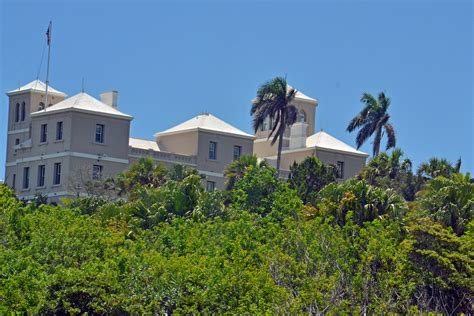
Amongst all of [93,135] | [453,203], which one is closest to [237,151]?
[93,135]

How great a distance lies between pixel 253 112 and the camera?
9725cm

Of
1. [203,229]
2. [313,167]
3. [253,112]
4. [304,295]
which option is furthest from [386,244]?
[253,112]

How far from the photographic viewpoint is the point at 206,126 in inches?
4129

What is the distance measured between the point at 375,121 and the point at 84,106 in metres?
16.5

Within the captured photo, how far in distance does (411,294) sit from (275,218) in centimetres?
1501

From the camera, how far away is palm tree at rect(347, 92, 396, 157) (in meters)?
103

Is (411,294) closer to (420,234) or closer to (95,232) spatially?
(420,234)

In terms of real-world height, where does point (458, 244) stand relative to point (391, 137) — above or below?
below

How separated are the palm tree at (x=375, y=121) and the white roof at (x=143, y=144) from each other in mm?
11457

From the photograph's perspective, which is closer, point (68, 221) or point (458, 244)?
point (458, 244)

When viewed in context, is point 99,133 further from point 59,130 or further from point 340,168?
point 340,168

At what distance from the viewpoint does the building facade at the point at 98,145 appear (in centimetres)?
9875

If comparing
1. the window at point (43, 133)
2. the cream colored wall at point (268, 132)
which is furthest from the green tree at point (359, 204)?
the cream colored wall at point (268, 132)

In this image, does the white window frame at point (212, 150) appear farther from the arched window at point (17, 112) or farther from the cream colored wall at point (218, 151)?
the arched window at point (17, 112)
